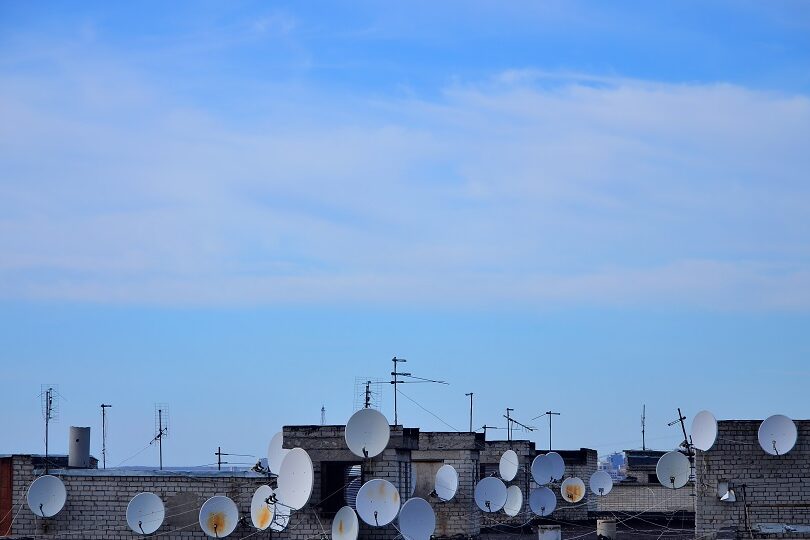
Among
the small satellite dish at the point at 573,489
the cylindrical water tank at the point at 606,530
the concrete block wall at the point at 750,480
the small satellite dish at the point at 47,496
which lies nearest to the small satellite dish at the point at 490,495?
the cylindrical water tank at the point at 606,530

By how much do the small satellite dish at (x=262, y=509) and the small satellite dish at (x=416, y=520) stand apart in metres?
3.47

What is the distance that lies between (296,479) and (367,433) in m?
2.11

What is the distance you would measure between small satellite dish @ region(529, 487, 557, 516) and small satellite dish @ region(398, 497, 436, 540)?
19004 mm

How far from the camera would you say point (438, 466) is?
46.7 metres

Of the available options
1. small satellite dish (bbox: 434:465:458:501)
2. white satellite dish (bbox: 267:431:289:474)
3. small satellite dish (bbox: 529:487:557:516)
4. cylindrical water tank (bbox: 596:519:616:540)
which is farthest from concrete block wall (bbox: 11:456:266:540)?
small satellite dish (bbox: 529:487:557:516)

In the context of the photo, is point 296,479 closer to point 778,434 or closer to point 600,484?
point 778,434

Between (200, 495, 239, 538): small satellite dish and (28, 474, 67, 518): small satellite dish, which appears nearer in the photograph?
(200, 495, 239, 538): small satellite dish

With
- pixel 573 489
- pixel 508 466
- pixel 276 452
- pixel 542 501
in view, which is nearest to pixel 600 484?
pixel 573 489

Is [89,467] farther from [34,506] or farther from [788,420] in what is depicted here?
[788,420]

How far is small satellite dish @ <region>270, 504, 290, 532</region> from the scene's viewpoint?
34.0 metres

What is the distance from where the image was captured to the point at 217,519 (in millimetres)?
34312

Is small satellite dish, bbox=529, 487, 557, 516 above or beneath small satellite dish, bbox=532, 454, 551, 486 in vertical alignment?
beneath

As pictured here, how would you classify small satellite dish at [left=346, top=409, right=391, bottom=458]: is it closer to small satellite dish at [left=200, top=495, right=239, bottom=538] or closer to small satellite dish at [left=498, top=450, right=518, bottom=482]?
small satellite dish at [left=200, top=495, right=239, bottom=538]

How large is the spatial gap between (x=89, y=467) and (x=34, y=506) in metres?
7.66
